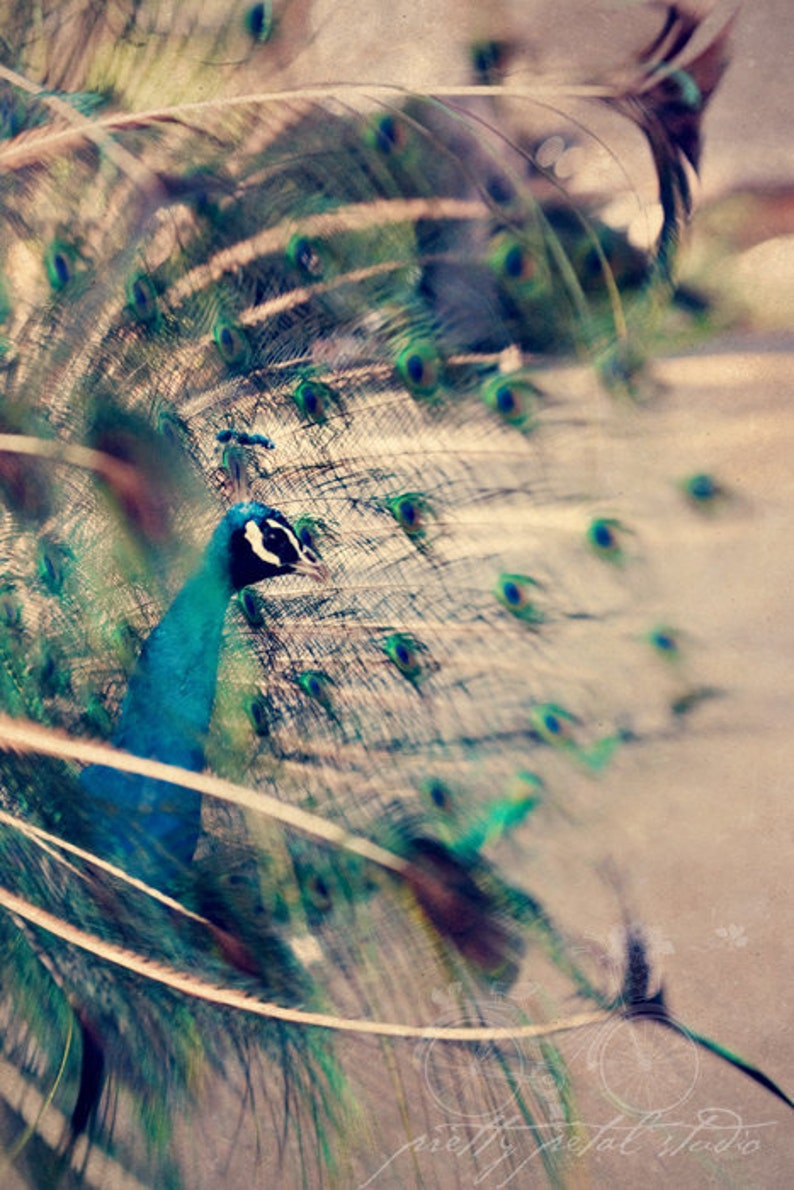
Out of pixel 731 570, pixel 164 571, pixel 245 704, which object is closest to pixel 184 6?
pixel 164 571

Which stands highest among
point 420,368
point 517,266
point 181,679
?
point 517,266

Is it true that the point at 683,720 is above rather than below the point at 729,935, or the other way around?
above

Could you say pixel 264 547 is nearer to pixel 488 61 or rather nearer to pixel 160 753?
pixel 160 753

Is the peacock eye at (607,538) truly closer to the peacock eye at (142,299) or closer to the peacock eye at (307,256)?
the peacock eye at (307,256)

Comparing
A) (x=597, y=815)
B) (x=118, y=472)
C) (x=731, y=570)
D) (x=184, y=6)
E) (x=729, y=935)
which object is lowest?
(x=729, y=935)

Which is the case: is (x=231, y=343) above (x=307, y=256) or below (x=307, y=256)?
below

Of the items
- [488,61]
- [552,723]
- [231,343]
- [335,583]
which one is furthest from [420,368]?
[552,723]

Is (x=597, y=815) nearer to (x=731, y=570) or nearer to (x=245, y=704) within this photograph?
(x=731, y=570)
